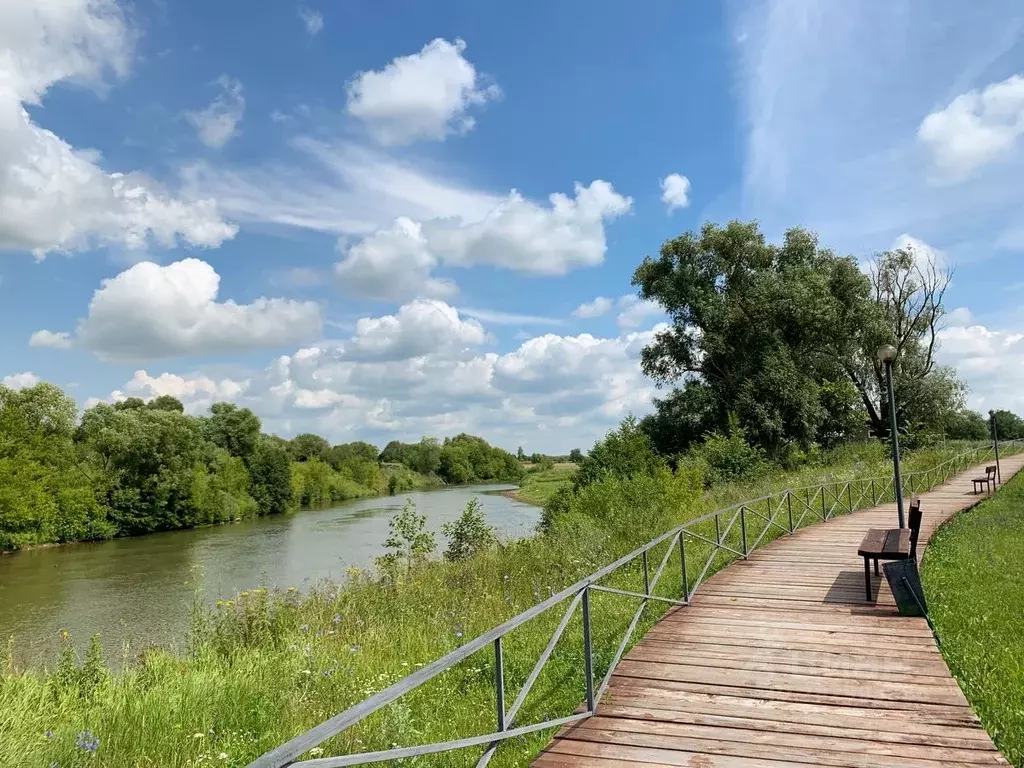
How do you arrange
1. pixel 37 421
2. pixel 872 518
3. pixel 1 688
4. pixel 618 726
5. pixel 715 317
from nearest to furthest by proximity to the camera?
pixel 618 726 → pixel 1 688 → pixel 872 518 → pixel 715 317 → pixel 37 421

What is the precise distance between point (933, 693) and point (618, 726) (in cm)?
244

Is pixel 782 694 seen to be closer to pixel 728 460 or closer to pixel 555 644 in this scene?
pixel 555 644

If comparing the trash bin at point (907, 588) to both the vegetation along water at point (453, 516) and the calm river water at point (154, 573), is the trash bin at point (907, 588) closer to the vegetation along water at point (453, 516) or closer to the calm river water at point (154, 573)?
the vegetation along water at point (453, 516)

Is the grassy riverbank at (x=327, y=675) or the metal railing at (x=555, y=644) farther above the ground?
the metal railing at (x=555, y=644)

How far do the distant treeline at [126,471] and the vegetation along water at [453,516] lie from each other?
0.15 metres

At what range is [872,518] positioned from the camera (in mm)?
14914

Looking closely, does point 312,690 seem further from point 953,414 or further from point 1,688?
point 953,414

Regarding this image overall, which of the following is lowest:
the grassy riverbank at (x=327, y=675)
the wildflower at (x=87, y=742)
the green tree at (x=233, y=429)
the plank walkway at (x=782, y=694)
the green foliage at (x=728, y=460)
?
the grassy riverbank at (x=327, y=675)

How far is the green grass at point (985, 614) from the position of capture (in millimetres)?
4875

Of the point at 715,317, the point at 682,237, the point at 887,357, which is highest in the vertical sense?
the point at 682,237

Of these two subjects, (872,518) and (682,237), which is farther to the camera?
(682,237)

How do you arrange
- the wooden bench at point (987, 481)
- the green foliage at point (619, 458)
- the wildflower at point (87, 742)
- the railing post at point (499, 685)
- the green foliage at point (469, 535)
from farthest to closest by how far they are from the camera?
the green foliage at point (619, 458)
the wooden bench at point (987, 481)
the green foliage at point (469, 535)
the wildflower at point (87, 742)
the railing post at point (499, 685)

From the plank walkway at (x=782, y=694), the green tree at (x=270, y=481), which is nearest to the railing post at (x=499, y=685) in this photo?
the plank walkway at (x=782, y=694)

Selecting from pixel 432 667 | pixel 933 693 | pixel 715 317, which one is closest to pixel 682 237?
pixel 715 317
